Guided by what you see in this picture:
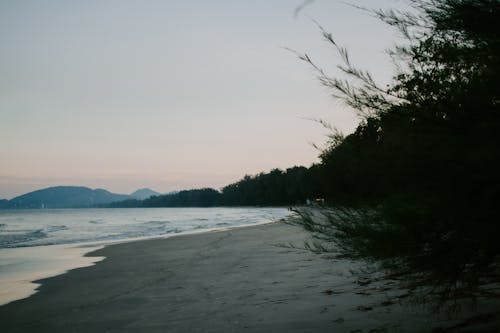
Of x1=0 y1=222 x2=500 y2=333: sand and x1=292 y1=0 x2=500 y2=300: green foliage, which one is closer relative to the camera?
x1=292 y1=0 x2=500 y2=300: green foliage

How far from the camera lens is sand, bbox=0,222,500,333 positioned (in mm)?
4008

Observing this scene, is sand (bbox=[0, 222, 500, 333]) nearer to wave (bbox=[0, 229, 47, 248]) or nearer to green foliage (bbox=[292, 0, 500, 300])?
green foliage (bbox=[292, 0, 500, 300])

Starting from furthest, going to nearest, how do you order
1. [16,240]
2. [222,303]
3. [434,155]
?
[16,240]
[222,303]
[434,155]

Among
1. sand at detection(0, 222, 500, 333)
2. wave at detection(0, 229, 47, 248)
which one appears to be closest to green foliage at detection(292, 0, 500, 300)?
sand at detection(0, 222, 500, 333)

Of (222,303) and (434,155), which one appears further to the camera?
(222,303)

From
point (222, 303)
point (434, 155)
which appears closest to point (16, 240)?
point (222, 303)

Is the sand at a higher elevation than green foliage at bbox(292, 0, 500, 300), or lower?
lower

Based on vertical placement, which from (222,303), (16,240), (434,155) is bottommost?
(16,240)

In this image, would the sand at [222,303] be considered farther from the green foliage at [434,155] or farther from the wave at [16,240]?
the wave at [16,240]

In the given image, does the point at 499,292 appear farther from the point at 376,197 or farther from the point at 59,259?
the point at 59,259

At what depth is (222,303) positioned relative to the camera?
5.43 meters

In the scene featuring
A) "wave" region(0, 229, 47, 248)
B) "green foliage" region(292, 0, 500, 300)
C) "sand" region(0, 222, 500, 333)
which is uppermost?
"green foliage" region(292, 0, 500, 300)

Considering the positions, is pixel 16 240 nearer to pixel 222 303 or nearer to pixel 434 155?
pixel 222 303

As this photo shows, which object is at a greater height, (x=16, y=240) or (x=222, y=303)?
(x=222, y=303)
